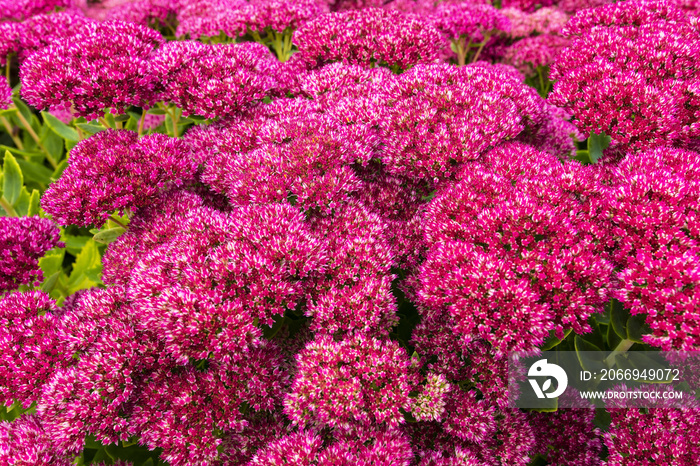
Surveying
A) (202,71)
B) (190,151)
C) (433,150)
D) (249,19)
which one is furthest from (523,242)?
(249,19)

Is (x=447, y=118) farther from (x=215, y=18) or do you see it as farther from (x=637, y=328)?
(x=215, y=18)

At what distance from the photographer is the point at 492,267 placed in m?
1.68

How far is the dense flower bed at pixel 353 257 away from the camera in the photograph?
166 centimetres

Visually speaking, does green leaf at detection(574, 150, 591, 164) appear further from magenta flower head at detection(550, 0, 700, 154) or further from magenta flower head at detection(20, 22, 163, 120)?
magenta flower head at detection(20, 22, 163, 120)

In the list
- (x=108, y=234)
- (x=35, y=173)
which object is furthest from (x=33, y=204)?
(x=108, y=234)

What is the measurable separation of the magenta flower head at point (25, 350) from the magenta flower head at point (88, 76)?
1092mm

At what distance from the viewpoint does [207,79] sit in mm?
2502

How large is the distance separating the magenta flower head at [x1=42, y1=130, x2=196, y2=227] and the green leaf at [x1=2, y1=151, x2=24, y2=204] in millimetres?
1210

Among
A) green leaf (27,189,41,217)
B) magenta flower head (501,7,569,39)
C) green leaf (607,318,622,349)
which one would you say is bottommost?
green leaf (607,318,622,349)

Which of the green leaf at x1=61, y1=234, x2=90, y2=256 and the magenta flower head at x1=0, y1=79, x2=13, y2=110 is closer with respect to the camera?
the magenta flower head at x1=0, y1=79, x2=13, y2=110

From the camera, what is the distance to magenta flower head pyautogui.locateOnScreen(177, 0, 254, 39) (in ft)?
11.1

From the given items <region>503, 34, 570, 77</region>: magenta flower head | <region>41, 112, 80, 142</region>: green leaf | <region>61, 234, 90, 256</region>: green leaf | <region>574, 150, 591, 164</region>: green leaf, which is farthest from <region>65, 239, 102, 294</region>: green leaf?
<region>503, 34, 570, 77</region>: magenta flower head

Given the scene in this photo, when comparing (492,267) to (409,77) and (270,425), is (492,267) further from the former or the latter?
(409,77)

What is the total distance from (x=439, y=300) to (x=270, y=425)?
2.95 feet
